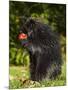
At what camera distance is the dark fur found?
5.89 feet

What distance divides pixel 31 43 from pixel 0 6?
39 cm

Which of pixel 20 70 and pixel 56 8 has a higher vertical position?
pixel 56 8

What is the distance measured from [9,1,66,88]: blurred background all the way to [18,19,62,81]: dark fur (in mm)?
42

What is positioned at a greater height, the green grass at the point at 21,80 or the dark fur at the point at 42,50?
the dark fur at the point at 42,50

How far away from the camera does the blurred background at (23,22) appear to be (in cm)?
176

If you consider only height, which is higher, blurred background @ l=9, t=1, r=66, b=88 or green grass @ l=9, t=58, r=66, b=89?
blurred background @ l=9, t=1, r=66, b=88

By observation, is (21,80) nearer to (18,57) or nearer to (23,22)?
→ (18,57)

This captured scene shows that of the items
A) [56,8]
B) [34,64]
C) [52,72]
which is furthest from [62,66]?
[56,8]

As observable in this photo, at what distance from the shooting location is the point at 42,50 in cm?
182

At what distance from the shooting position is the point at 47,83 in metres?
1.82

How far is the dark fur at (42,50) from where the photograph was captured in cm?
180

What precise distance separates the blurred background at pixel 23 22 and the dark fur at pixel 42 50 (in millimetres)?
42

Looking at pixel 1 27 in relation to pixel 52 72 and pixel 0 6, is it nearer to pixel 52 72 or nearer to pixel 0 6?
pixel 0 6

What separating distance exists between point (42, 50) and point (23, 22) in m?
0.28
